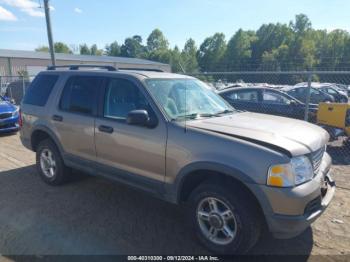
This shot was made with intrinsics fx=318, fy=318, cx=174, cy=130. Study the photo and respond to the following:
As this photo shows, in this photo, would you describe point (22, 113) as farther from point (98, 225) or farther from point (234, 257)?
point (234, 257)

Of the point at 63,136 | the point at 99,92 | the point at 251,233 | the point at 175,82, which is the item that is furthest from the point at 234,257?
the point at 63,136

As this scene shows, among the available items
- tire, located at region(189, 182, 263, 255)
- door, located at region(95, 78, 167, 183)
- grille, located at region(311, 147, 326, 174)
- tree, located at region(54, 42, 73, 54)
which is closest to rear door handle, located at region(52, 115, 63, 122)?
door, located at region(95, 78, 167, 183)

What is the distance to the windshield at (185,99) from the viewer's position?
386 centimetres

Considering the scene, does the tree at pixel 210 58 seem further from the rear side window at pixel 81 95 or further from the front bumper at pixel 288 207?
the front bumper at pixel 288 207

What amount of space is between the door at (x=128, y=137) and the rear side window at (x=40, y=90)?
4.77 ft

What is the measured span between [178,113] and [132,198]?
1.74 meters

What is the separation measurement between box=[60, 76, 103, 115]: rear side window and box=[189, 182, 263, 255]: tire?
2040 millimetres

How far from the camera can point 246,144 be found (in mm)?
3090

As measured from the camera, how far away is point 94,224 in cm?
404

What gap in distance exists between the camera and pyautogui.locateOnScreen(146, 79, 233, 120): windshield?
12.7 ft

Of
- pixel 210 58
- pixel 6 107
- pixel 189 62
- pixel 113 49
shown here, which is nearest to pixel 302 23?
pixel 113 49

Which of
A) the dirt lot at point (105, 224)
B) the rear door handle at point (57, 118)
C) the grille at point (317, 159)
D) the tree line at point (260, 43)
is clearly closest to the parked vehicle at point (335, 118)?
the dirt lot at point (105, 224)

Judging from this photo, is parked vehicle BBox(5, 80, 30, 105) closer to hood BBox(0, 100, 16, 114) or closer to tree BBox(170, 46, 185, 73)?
hood BBox(0, 100, 16, 114)

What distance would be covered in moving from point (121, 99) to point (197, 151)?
1.43 m
